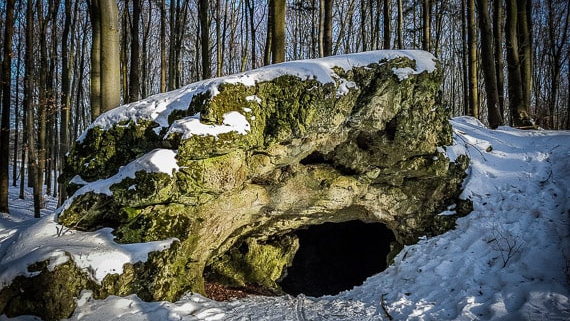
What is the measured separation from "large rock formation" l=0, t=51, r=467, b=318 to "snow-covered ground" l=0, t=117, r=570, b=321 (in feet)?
1.01

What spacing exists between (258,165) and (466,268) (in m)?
3.77

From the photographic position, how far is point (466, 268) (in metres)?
4.89

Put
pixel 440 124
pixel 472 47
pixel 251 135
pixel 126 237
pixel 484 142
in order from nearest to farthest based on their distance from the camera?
pixel 126 237, pixel 251 135, pixel 440 124, pixel 484 142, pixel 472 47

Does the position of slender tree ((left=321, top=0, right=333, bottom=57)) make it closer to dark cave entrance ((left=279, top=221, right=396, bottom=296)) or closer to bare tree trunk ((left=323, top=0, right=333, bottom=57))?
bare tree trunk ((left=323, top=0, right=333, bottom=57))

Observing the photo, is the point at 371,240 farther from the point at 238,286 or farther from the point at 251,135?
the point at 251,135

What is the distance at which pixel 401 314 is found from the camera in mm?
4316

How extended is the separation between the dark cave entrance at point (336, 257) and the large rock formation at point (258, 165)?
1886 mm

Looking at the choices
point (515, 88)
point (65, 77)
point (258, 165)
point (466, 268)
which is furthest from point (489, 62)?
point (65, 77)

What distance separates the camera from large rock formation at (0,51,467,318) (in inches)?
189

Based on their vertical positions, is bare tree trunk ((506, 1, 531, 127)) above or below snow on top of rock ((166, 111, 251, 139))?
above

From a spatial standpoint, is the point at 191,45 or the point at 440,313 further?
the point at 191,45

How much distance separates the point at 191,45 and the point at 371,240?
66.7ft

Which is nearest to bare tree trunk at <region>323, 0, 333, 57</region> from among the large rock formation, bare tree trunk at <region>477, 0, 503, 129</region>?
the large rock formation

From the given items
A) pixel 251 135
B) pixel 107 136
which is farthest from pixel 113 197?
pixel 251 135
